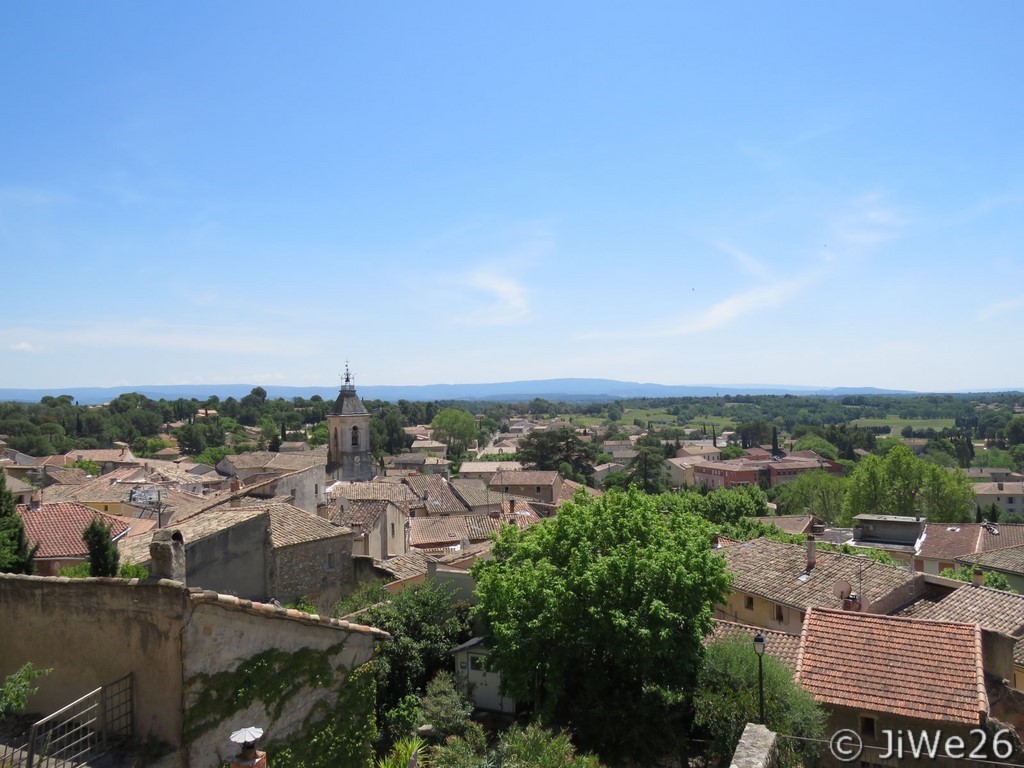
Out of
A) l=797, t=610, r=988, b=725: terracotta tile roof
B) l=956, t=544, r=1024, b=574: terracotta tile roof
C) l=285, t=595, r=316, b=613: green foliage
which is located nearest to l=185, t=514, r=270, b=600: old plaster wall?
l=285, t=595, r=316, b=613: green foliage

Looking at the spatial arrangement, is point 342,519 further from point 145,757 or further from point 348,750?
point 145,757

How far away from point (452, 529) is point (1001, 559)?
1188 inches

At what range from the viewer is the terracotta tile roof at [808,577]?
2317 cm

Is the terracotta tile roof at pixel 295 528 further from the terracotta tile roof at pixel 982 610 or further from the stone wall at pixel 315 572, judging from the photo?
the terracotta tile roof at pixel 982 610

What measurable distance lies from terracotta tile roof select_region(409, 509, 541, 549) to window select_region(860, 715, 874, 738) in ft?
77.6

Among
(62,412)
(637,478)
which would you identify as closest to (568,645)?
(637,478)

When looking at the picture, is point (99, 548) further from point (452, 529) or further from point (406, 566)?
point (452, 529)

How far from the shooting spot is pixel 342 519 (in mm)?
29609

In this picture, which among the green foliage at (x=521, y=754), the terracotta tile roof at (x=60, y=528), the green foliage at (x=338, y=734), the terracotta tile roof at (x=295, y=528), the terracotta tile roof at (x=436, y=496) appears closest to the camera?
the green foliage at (x=338, y=734)

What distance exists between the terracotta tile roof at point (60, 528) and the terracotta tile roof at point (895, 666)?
23.0m

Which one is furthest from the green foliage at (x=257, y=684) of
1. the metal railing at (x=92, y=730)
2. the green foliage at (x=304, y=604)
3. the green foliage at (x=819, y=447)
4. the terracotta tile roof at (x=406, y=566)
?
the green foliage at (x=819, y=447)

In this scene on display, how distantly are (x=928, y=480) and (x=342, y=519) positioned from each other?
55.3m

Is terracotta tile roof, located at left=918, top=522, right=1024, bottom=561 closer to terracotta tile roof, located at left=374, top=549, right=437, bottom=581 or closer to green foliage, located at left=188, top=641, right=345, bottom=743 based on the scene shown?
terracotta tile roof, located at left=374, top=549, right=437, bottom=581

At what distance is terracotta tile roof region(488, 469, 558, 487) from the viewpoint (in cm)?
8394
